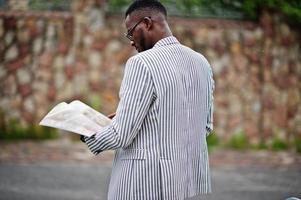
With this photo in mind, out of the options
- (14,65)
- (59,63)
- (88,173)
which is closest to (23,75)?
(14,65)

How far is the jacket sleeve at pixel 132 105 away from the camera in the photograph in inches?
125

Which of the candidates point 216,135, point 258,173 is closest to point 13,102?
point 216,135

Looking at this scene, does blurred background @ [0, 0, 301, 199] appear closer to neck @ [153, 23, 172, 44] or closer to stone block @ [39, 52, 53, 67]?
stone block @ [39, 52, 53, 67]

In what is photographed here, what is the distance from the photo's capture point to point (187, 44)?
10672mm

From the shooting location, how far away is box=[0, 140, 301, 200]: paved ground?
25.3 feet

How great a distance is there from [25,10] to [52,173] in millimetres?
3197

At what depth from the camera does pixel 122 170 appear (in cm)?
332

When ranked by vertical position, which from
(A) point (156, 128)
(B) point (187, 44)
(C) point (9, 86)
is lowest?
(A) point (156, 128)

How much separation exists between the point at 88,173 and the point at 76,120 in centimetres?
529

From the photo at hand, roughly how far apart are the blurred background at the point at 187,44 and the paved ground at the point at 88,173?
0.44 feet

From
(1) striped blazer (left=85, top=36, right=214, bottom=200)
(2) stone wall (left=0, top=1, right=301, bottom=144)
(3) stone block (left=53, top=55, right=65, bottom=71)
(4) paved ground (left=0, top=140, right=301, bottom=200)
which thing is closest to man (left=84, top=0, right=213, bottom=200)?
(1) striped blazer (left=85, top=36, right=214, bottom=200)

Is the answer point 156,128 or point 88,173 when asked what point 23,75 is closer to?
point 88,173

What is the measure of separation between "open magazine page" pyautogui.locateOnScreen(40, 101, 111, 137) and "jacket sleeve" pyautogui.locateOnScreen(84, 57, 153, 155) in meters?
0.13

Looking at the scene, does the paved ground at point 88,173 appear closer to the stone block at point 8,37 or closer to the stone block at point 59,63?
the stone block at point 59,63
